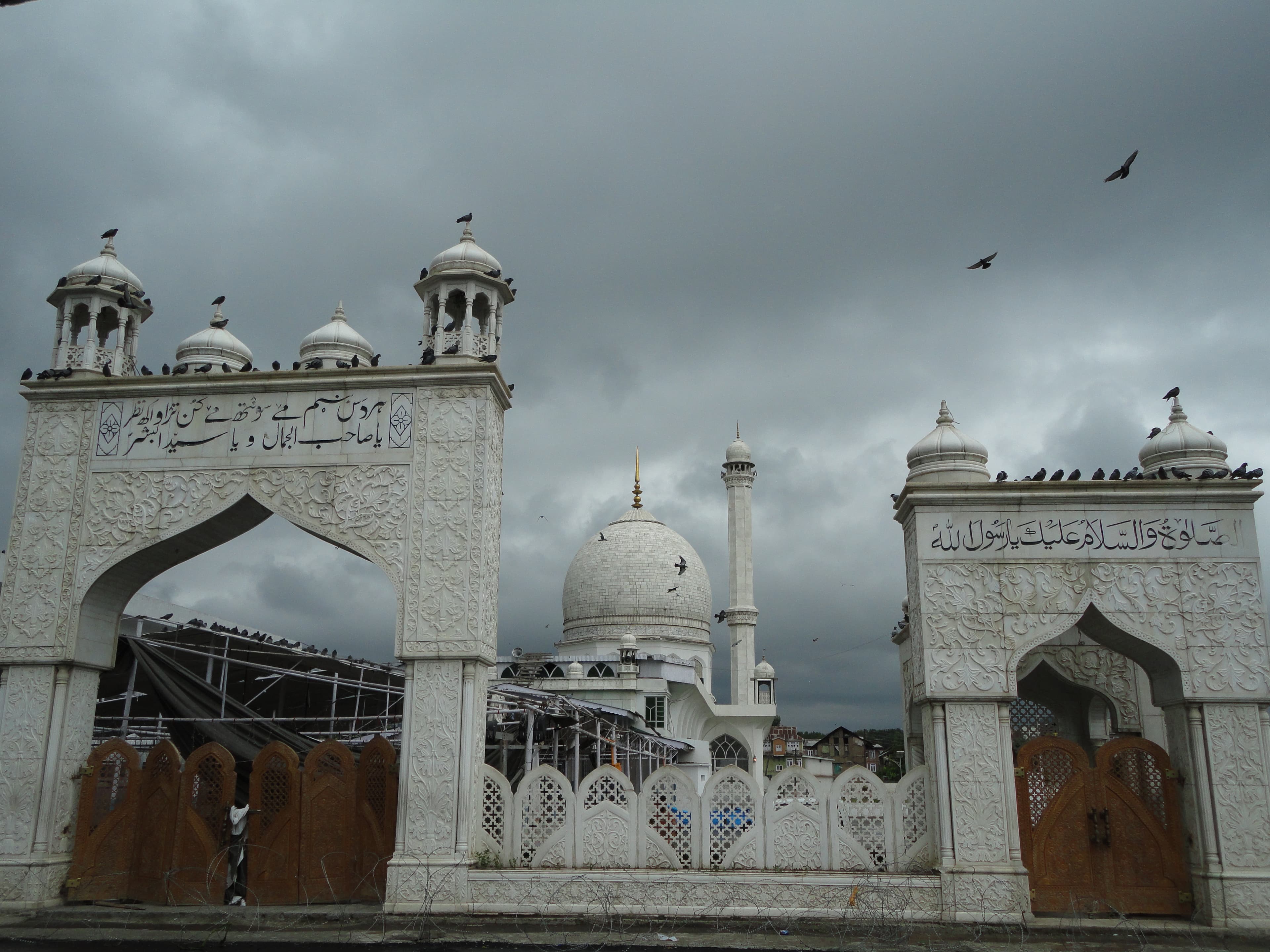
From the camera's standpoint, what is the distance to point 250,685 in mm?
15047

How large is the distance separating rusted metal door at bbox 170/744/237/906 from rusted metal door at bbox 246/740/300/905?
263mm

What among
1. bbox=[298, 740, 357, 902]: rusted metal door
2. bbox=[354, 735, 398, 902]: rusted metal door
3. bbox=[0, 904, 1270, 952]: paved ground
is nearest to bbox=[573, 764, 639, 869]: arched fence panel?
bbox=[0, 904, 1270, 952]: paved ground

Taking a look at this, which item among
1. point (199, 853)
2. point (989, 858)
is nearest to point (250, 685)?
point (199, 853)

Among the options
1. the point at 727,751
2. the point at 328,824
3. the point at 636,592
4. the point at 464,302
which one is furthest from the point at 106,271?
the point at 727,751

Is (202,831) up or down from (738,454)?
down

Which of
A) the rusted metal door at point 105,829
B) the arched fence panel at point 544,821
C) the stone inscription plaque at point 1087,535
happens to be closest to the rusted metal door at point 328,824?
the arched fence panel at point 544,821

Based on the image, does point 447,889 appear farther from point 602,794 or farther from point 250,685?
point 250,685

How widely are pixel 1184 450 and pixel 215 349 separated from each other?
11.5 meters

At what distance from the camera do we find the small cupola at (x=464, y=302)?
34.5 ft

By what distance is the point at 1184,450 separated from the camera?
35.0 feet

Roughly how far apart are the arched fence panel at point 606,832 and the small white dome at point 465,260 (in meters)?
5.53

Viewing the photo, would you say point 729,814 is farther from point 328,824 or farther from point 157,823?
point 157,823

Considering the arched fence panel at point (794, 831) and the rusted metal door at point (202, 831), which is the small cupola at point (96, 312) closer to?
the rusted metal door at point (202, 831)

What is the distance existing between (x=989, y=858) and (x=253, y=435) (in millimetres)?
8632
